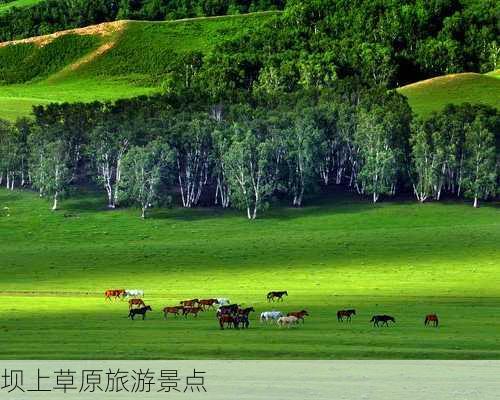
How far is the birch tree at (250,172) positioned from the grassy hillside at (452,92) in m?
36.3

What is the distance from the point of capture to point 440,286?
75312 mm

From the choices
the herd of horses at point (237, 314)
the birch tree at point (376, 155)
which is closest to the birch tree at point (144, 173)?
the birch tree at point (376, 155)

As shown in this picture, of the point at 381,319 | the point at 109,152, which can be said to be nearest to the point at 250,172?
the point at 109,152

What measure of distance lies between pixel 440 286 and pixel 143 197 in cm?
4514

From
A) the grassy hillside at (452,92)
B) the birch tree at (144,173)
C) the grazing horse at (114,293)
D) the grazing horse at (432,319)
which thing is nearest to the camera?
the grazing horse at (432,319)

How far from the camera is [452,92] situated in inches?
6432

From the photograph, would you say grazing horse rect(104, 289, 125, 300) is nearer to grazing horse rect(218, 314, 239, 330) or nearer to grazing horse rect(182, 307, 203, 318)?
grazing horse rect(182, 307, 203, 318)

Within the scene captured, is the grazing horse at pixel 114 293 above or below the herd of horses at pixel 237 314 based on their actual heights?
below

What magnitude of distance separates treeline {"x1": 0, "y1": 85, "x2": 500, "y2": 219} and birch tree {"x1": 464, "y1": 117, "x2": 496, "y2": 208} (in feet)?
0.44

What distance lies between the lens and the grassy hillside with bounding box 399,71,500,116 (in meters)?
156

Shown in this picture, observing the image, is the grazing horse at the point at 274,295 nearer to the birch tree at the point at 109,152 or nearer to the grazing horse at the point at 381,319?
the grazing horse at the point at 381,319

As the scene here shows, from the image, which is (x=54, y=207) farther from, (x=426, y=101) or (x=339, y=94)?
(x=426, y=101)

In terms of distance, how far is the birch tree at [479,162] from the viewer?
119688mm
